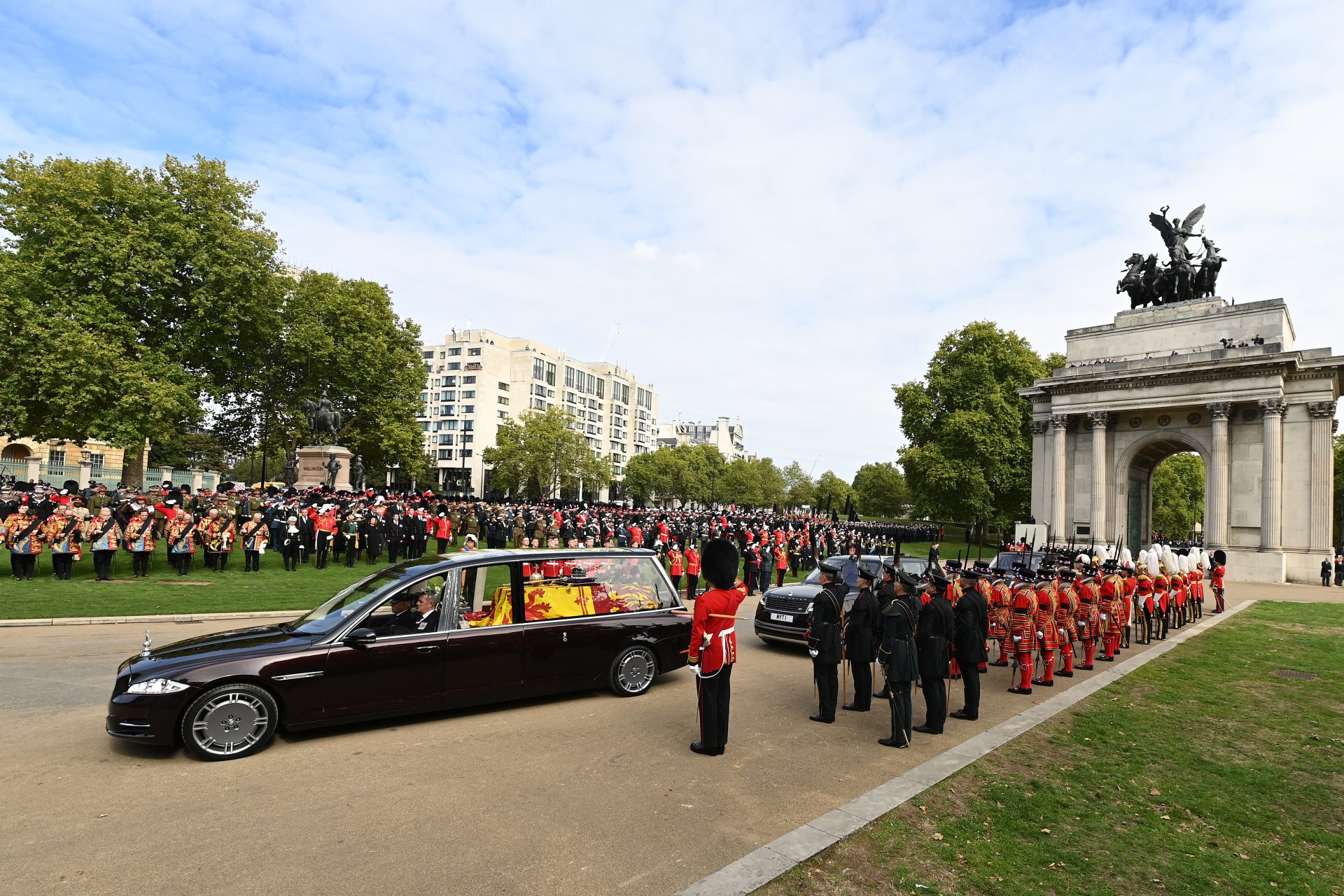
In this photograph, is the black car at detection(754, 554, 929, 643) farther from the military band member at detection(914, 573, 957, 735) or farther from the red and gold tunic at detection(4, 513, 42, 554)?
the red and gold tunic at detection(4, 513, 42, 554)

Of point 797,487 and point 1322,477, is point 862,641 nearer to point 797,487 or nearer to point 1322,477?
point 1322,477

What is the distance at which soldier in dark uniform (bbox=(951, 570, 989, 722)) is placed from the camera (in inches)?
336

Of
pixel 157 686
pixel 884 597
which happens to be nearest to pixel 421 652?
pixel 157 686

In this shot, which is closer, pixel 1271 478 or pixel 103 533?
pixel 103 533

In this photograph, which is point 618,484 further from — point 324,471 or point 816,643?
point 816,643

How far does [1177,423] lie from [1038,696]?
118 ft

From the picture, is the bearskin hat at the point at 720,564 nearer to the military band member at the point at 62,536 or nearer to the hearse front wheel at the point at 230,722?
the hearse front wheel at the point at 230,722

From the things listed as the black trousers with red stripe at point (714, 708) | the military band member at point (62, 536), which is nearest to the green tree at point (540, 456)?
the military band member at point (62, 536)

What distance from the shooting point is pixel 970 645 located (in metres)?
8.53

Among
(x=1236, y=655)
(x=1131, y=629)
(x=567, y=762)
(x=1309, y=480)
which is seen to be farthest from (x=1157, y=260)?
(x=567, y=762)

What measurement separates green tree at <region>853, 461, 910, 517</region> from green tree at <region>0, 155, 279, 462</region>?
295ft

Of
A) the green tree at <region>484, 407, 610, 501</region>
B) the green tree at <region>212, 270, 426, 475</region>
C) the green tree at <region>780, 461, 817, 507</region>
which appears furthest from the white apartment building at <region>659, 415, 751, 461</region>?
the green tree at <region>212, 270, 426, 475</region>

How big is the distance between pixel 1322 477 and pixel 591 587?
40.1 meters

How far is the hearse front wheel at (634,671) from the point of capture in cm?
877
